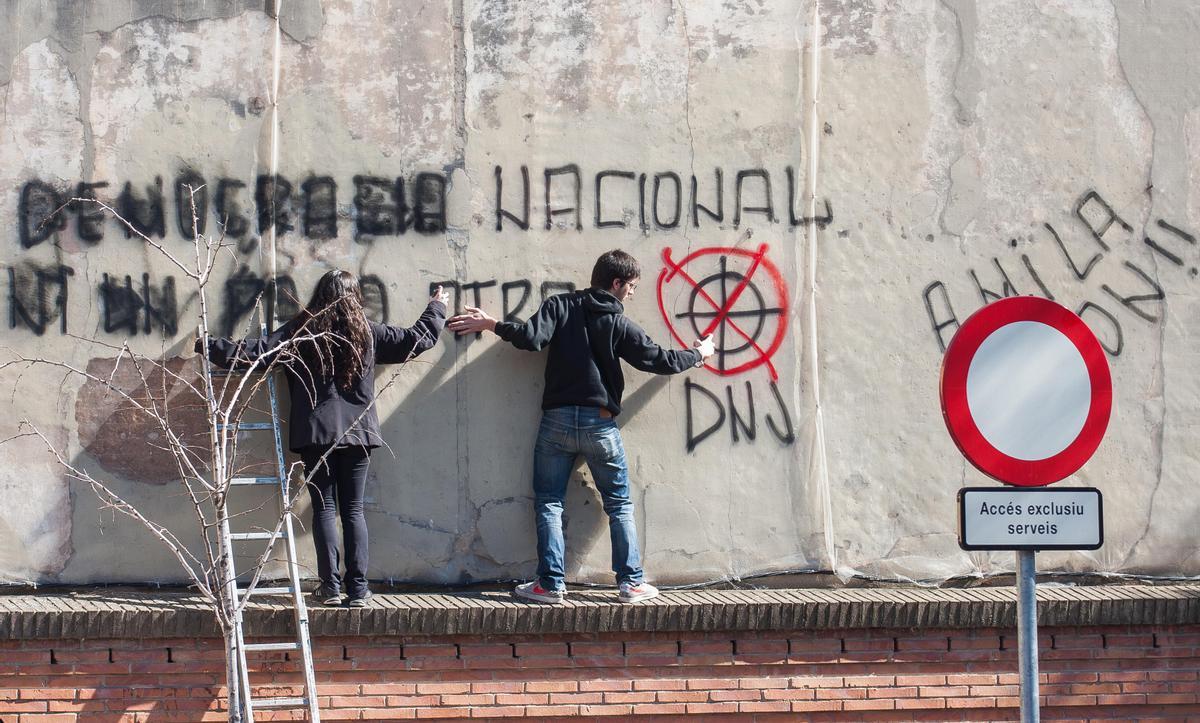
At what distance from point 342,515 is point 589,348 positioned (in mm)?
1358

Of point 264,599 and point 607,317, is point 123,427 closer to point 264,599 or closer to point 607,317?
point 264,599

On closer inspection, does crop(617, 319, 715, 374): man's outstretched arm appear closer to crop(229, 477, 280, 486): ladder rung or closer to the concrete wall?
the concrete wall

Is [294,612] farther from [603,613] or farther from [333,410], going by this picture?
[603,613]

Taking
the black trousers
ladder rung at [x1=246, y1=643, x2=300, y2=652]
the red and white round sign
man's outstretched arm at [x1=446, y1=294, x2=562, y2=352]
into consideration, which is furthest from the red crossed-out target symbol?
the red and white round sign

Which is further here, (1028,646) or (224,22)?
(224,22)

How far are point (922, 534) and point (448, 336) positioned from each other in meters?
2.51

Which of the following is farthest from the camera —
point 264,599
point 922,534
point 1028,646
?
point 922,534

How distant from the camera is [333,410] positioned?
21.2 ft

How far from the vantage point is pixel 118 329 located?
684cm

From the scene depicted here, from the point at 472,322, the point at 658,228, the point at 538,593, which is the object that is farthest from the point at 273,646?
the point at 658,228

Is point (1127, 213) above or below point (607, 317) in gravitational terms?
above

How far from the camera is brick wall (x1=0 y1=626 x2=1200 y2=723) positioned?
20.8 ft

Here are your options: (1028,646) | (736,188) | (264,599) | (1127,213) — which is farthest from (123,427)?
(1127,213)

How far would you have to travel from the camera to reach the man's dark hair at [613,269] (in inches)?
264
